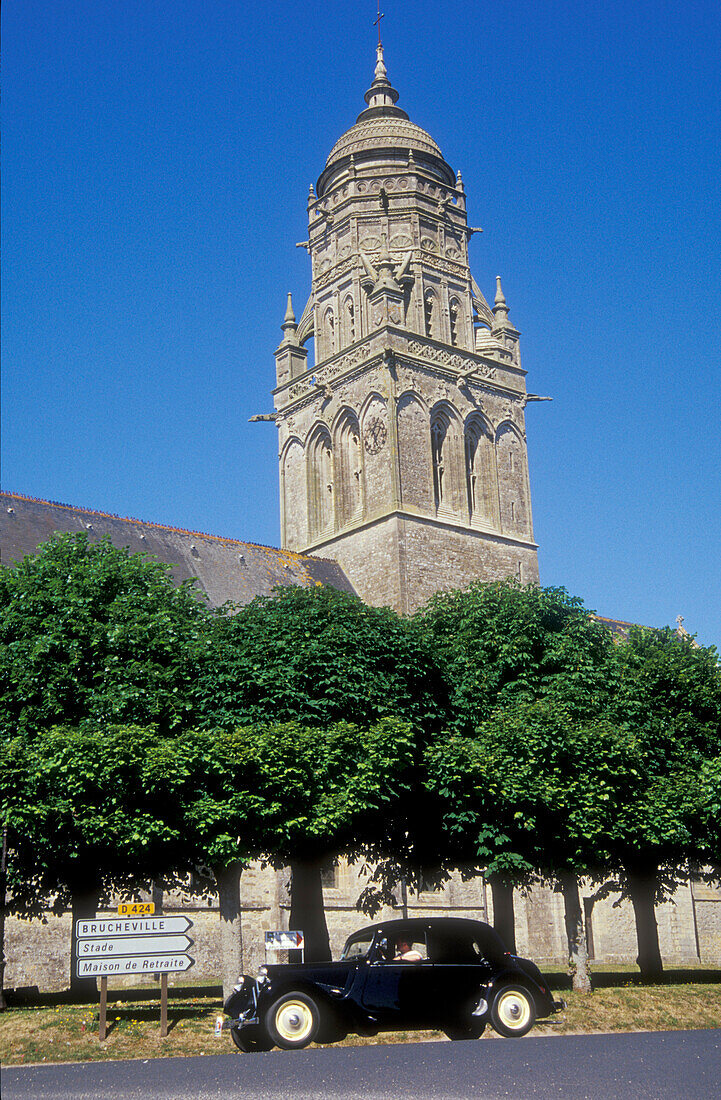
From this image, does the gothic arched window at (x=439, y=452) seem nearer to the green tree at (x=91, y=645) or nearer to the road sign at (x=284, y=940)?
the green tree at (x=91, y=645)

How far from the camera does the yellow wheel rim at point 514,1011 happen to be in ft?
48.6

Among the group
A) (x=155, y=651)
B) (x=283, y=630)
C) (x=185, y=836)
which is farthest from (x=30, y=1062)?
(x=283, y=630)

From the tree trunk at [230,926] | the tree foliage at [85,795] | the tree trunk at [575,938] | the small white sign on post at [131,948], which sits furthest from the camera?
the tree trunk at [575,938]

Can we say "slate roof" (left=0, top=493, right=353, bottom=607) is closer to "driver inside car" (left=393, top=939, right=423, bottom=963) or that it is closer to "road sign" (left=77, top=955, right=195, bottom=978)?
"road sign" (left=77, top=955, right=195, bottom=978)

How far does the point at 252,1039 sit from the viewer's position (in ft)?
45.6

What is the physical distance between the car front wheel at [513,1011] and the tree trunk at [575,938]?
588 centimetres

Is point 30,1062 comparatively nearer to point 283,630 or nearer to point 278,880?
point 283,630

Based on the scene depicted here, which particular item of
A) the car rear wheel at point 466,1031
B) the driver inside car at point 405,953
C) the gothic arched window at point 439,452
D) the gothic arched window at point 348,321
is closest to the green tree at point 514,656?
the car rear wheel at point 466,1031

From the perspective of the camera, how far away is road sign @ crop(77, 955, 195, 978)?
14.3m

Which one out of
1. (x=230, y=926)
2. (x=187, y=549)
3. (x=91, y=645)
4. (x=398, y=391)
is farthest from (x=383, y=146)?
(x=230, y=926)

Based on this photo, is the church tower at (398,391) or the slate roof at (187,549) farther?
the church tower at (398,391)

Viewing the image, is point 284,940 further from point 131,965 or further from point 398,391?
point 398,391

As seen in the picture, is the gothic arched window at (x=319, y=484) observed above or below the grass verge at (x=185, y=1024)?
above

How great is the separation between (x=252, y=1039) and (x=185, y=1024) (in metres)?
2.10
